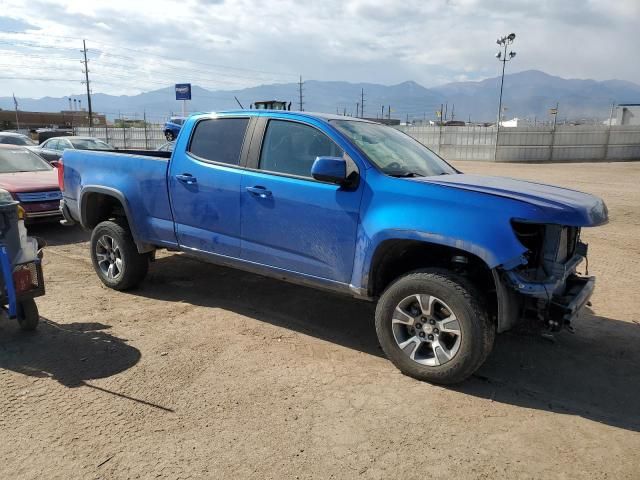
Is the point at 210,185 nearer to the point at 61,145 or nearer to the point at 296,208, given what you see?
the point at 296,208

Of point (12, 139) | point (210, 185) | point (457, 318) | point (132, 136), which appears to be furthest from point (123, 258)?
point (132, 136)

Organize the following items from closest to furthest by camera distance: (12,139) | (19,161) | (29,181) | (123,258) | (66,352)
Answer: (66,352) → (123,258) → (29,181) → (19,161) → (12,139)

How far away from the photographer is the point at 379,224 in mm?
3750

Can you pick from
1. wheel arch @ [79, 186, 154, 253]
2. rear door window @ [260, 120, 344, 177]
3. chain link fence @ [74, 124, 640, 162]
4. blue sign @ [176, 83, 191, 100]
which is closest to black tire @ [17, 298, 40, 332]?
wheel arch @ [79, 186, 154, 253]

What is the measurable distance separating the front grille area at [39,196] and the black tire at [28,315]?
452cm

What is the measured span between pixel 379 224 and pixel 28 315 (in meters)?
3.11

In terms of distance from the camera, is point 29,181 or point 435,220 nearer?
point 435,220

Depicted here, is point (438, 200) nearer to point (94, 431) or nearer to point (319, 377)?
point (319, 377)

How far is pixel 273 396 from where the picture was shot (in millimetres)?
3496

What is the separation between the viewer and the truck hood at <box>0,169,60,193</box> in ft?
27.4

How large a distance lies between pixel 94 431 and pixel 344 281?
201 cm

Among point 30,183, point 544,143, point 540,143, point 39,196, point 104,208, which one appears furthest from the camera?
point 544,143

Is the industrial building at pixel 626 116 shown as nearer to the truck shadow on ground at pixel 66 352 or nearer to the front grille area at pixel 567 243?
the front grille area at pixel 567 243

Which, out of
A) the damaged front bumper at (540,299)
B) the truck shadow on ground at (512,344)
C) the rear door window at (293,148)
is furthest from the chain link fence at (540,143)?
the damaged front bumper at (540,299)
